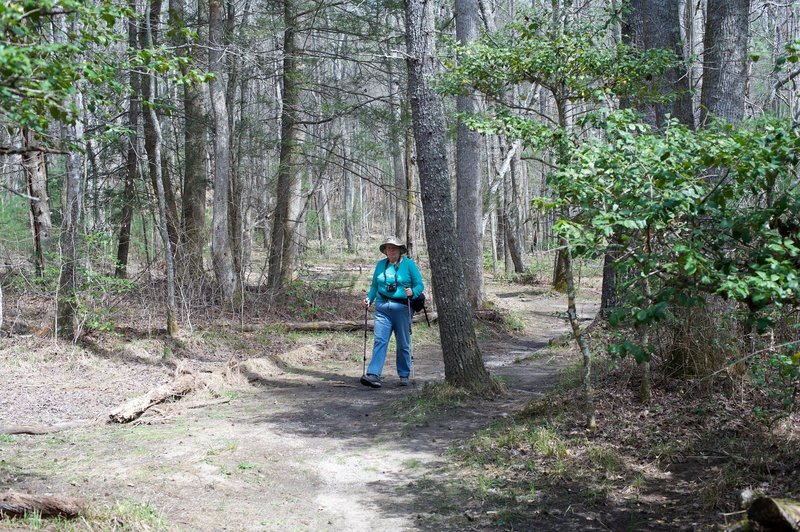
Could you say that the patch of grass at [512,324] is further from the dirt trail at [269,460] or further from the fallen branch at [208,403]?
the fallen branch at [208,403]

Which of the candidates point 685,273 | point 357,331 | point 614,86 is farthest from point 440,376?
point 685,273

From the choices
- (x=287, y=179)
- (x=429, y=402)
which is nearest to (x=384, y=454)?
(x=429, y=402)

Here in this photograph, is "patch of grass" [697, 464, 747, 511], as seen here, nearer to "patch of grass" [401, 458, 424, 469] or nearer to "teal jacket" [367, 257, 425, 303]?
"patch of grass" [401, 458, 424, 469]

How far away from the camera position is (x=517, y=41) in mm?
8859

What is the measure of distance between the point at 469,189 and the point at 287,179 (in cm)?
406

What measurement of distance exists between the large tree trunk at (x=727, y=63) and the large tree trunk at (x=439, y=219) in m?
2.98

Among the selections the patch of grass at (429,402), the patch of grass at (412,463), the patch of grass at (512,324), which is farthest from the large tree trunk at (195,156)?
the patch of grass at (412,463)

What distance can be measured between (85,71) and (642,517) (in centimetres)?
473

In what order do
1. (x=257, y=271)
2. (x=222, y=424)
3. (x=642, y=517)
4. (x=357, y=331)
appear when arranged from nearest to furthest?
(x=642, y=517)
(x=222, y=424)
(x=357, y=331)
(x=257, y=271)

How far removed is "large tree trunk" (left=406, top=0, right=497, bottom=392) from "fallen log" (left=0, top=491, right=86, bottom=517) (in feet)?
14.9

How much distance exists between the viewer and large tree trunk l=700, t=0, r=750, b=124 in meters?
7.80

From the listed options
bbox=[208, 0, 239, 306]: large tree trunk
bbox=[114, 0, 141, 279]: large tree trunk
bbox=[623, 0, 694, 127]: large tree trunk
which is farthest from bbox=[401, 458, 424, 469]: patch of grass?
bbox=[114, 0, 141, 279]: large tree trunk

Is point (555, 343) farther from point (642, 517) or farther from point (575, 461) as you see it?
point (642, 517)

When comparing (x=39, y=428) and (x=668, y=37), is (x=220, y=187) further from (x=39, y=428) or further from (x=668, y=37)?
(x=668, y=37)
